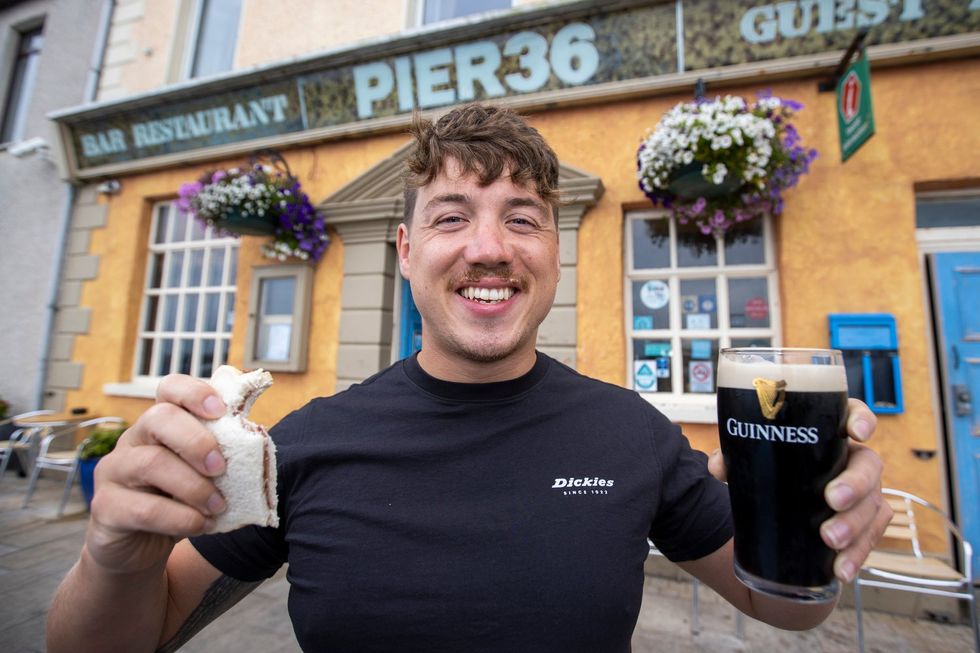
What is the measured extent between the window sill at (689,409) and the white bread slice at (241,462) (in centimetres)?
329

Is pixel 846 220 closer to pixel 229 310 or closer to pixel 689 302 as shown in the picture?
pixel 689 302

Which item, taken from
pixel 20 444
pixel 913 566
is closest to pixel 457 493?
pixel 913 566

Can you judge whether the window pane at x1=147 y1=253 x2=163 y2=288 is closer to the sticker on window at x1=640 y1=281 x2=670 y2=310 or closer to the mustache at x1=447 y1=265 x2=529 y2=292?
the sticker on window at x1=640 y1=281 x2=670 y2=310

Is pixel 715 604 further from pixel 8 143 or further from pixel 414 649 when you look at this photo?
pixel 8 143

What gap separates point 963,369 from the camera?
3.28 m

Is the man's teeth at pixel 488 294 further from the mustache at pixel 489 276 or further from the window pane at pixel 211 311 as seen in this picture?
the window pane at pixel 211 311

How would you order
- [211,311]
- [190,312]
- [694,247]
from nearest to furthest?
1. [694,247]
2. [211,311]
3. [190,312]

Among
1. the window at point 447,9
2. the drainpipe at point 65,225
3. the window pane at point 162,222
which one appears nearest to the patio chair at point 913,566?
the window at point 447,9

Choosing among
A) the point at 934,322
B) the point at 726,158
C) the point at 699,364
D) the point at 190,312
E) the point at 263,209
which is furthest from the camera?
the point at 190,312

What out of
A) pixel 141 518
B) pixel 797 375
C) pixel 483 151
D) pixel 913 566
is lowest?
pixel 913 566

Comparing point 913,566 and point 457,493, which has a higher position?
point 457,493

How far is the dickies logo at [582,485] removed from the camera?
1018 mm

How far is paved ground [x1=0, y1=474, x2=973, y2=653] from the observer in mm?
2646

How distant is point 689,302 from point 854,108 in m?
1.77
